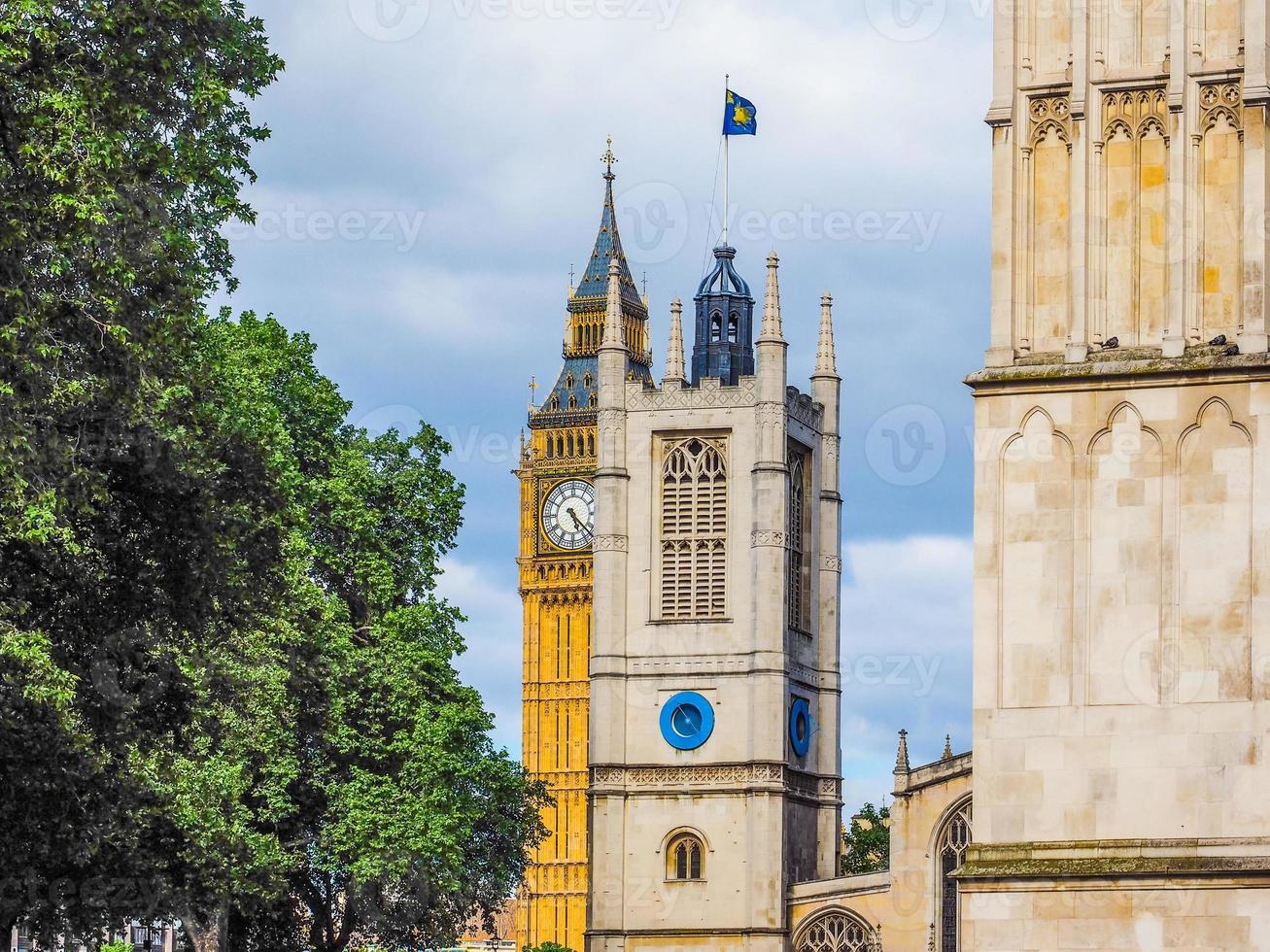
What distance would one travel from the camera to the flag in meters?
79.4

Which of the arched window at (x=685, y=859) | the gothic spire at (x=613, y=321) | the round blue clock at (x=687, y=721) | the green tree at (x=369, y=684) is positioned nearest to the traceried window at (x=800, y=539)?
the round blue clock at (x=687, y=721)

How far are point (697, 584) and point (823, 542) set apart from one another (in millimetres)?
6249

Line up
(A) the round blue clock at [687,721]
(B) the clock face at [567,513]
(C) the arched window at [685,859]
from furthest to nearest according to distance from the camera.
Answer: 1. (B) the clock face at [567,513]
2. (A) the round blue clock at [687,721]
3. (C) the arched window at [685,859]

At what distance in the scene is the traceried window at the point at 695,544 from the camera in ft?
267

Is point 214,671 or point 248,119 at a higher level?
point 248,119

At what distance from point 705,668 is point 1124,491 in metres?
59.6

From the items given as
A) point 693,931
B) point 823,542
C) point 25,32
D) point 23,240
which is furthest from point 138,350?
point 823,542

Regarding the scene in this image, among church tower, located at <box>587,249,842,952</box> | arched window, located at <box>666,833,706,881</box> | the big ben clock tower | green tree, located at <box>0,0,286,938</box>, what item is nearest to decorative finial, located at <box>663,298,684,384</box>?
church tower, located at <box>587,249,842,952</box>

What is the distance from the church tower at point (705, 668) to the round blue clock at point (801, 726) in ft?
0.39

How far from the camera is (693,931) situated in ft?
256

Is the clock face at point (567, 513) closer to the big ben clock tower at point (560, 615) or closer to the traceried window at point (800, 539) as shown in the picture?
the big ben clock tower at point (560, 615)

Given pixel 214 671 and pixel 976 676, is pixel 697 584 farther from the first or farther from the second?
pixel 976 676

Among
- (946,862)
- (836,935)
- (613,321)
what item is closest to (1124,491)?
(946,862)

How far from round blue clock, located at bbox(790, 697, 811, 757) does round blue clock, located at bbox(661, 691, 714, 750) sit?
3.09 meters
